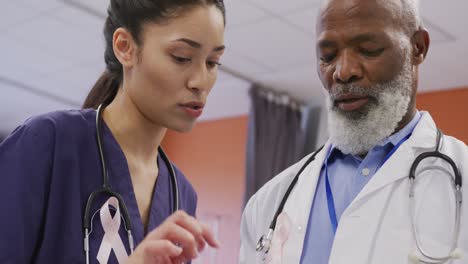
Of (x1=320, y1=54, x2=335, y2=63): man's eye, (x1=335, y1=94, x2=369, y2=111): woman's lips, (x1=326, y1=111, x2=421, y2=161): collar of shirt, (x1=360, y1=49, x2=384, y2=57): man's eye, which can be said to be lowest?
(x1=326, y1=111, x2=421, y2=161): collar of shirt

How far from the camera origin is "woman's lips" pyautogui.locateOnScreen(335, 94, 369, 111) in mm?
1395

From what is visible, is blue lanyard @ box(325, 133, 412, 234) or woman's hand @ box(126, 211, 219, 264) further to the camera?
blue lanyard @ box(325, 133, 412, 234)

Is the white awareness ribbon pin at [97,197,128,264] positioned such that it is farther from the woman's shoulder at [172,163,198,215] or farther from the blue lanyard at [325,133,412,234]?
the blue lanyard at [325,133,412,234]

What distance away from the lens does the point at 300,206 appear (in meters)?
1.47

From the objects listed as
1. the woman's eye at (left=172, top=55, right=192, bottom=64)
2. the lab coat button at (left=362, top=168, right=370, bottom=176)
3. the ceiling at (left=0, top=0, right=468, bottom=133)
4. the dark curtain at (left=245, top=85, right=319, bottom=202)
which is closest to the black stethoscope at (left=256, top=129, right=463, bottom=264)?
the lab coat button at (left=362, top=168, right=370, bottom=176)

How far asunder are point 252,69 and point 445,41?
4.29ft

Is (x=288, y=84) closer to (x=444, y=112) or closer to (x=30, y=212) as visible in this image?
(x=444, y=112)

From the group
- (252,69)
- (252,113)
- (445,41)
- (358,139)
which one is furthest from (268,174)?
(358,139)

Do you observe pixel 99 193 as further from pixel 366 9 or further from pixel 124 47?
pixel 366 9

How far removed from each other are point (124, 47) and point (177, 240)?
1.73ft

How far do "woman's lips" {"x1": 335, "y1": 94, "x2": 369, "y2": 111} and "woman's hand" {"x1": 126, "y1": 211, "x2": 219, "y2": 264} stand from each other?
1.76ft

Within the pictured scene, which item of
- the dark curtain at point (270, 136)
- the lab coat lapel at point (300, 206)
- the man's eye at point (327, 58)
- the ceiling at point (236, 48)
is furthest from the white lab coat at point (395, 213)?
the dark curtain at point (270, 136)

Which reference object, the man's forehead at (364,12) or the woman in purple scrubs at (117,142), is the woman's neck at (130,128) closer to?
the woman in purple scrubs at (117,142)

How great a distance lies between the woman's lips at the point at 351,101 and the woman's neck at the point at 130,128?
39cm
